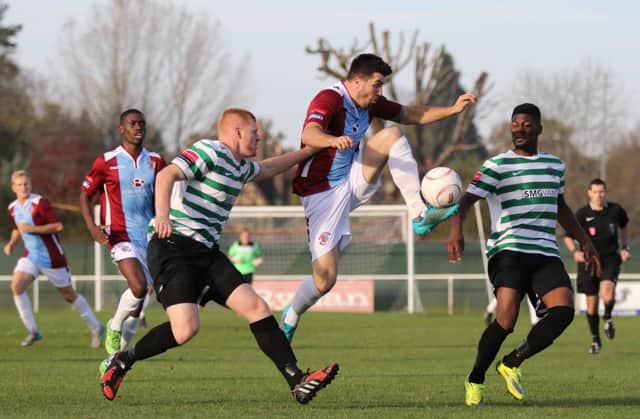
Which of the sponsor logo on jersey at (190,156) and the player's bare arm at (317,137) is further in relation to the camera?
the player's bare arm at (317,137)

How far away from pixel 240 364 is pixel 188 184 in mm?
5112

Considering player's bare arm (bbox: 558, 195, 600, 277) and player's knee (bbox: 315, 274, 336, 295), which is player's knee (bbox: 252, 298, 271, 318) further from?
player's bare arm (bbox: 558, 195, 600, 277)

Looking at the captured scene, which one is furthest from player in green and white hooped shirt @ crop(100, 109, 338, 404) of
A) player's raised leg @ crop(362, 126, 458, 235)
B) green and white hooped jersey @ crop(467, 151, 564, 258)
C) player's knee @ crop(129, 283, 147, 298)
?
player's knee @ crop(129, 283, 147, 298)

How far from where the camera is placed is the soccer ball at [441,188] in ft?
29.6

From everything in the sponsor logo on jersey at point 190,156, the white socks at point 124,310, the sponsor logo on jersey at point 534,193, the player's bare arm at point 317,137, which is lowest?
the white socks at point 124,310

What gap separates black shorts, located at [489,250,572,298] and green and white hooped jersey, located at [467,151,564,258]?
0.05 meters

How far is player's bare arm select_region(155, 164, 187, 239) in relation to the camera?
7.82 meters

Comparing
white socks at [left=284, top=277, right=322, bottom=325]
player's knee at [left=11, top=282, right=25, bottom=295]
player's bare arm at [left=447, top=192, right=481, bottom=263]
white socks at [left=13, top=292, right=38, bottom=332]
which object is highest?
player's bare arm at [left=447, top=192, right=481, bottom=263]

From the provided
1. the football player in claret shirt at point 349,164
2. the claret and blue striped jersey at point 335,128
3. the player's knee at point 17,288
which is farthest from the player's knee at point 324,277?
the player's knee at point 17,288

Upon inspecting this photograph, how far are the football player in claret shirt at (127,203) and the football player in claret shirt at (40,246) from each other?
3753 millimetres

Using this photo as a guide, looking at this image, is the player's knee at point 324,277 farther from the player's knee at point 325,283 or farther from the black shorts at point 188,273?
the black shorts at point 188,273

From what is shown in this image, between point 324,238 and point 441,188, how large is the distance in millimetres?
1372

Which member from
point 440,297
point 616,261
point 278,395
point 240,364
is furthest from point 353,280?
point 278,395

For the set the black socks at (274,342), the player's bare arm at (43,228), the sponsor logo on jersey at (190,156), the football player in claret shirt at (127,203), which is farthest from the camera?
the player's bare arm at (43,228)
